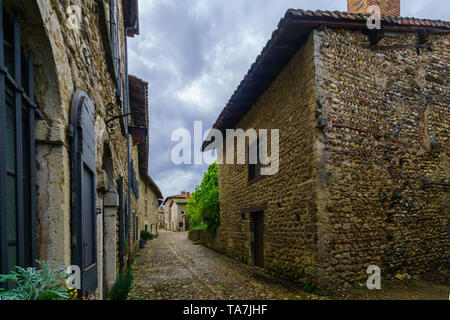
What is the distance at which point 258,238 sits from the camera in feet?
27.0

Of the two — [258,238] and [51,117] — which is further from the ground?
[51,117]

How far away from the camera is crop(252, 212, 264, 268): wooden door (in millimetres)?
7988

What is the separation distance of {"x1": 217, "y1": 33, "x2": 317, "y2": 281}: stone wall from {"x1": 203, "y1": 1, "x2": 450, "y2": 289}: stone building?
2 centimetres

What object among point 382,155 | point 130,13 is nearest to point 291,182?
point 382,155

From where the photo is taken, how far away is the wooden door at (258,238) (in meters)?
7.99

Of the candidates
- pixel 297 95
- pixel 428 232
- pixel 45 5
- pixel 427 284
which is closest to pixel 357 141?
pixel 297 95

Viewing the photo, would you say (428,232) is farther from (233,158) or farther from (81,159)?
(81,159)

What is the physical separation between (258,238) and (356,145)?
3.90 metres

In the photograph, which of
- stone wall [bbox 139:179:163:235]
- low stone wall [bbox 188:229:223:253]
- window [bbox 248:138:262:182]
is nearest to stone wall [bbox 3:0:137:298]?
window [bbox 248:138:262:182]

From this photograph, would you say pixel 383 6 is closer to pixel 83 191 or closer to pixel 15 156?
pixel 83 191

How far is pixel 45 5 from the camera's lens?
175 cm

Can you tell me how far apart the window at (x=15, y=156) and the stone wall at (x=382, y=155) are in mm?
4469

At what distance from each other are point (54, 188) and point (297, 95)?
5.09m

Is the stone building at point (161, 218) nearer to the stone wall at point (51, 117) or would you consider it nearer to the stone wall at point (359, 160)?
the stone wall at point (359, 160)
